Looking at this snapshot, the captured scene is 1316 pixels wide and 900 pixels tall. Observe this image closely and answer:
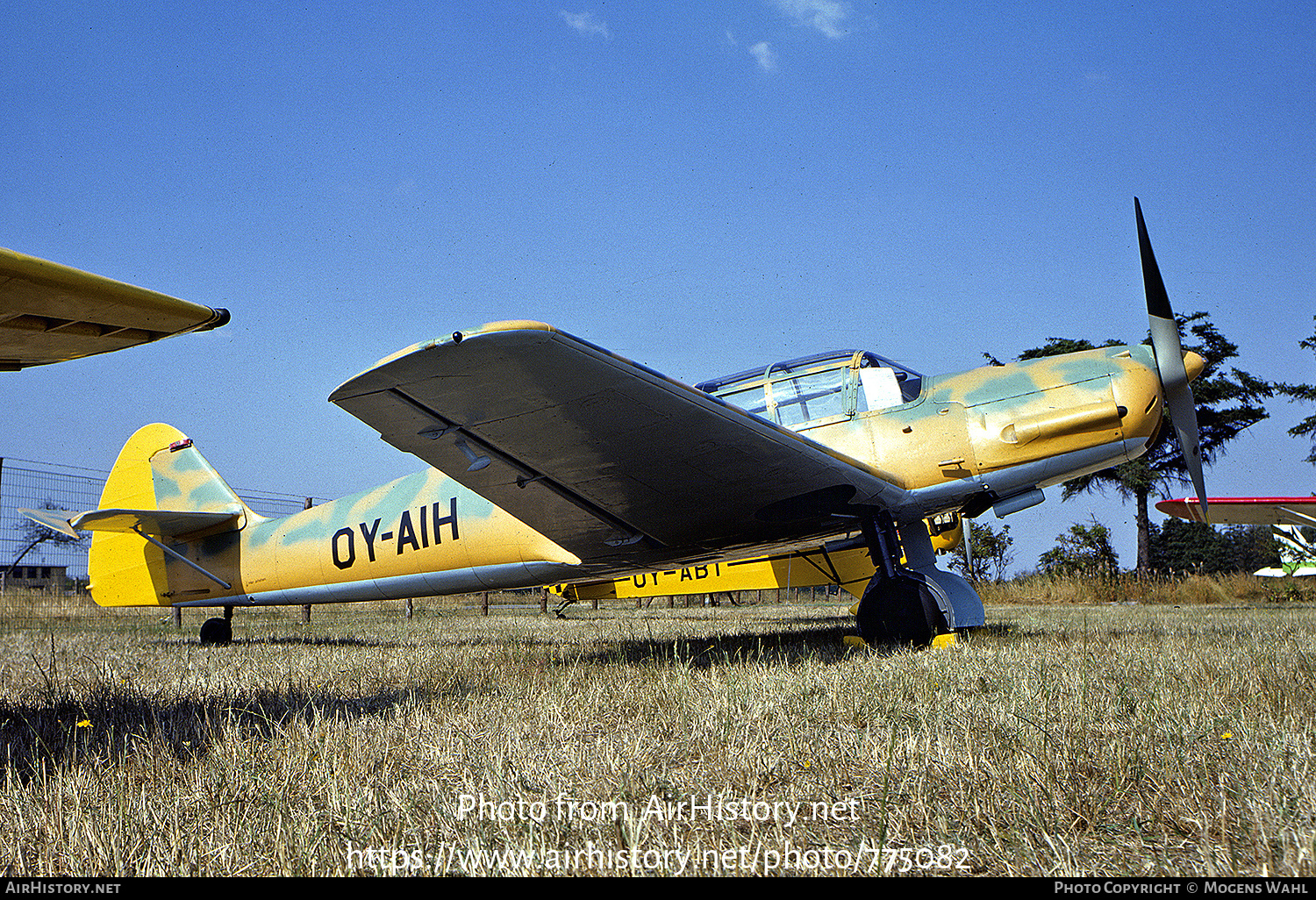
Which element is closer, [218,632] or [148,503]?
[218,632]

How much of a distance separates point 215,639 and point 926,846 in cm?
982

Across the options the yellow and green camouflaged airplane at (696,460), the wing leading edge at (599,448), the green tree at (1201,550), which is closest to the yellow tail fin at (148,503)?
the yellow and green camouflaged airplane at (696,460)

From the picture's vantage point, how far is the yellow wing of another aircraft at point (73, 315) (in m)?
2.25

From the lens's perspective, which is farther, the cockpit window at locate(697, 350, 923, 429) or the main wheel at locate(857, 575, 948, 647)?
the cockpit window at locate(697, 350, 923, 429)

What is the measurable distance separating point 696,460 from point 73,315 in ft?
11.1

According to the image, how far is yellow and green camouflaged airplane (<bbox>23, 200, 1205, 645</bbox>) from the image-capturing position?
424cm

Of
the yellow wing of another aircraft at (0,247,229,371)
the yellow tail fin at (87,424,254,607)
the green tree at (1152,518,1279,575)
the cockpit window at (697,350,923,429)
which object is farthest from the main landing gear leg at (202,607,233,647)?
the green tree at (1152,518,1279,575)


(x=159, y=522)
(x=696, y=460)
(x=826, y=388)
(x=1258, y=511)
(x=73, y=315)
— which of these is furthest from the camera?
(x=1258, y=511)

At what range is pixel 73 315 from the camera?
243cm

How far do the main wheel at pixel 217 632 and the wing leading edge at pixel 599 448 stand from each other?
548 centimetres

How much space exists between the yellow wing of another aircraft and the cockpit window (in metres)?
4.46

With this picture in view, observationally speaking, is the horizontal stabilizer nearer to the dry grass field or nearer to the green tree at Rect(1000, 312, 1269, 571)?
the dry grass field

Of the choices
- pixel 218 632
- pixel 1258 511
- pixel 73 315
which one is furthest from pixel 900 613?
pixel 1258 511

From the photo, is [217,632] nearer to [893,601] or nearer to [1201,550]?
[893,601]
